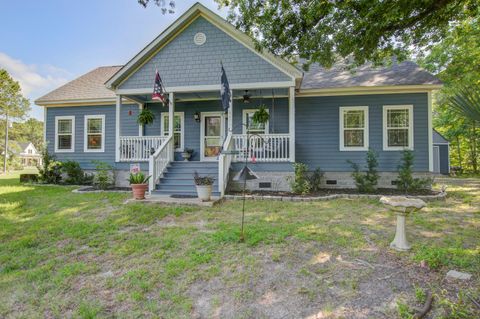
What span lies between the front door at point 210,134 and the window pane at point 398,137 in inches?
249

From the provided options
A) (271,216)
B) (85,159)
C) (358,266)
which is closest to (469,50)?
(271,216)

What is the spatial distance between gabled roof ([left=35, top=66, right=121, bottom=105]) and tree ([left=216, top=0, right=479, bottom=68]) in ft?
24.6

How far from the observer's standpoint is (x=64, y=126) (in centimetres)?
1180

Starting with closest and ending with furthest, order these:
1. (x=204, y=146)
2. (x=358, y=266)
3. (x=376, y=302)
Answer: (x=376, y=302) → (x=358, y=266) → (x=204, y=146)

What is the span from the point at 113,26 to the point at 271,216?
11256mm

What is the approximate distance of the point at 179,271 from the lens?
Result: 3188 mm

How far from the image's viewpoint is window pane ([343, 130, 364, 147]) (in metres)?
9.52

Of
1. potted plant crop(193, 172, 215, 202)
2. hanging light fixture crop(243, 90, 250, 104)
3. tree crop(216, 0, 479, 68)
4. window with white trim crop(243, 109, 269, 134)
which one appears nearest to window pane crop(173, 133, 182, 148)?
window with white trim crop(243, 109, 269, 134)

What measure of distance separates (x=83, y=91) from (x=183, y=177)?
23.7ft

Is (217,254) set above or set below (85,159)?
below

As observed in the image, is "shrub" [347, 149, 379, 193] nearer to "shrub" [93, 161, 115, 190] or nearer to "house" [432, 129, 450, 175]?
"shrub" [93, 161, 115, 190]

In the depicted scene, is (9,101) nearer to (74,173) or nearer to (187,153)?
(74,173)

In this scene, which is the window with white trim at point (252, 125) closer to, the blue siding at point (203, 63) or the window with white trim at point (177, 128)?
the blue siding at point (203, 63)

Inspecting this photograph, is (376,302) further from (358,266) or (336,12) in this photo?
(336,12)
